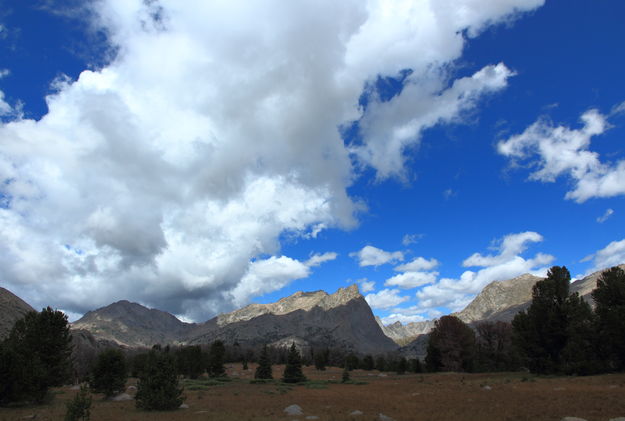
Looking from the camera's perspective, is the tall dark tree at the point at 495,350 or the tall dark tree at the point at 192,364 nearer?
the tall dark tree at the point at 192,364

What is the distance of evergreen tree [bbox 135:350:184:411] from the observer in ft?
88.0

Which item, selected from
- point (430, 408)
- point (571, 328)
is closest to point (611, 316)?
point (571, 328)

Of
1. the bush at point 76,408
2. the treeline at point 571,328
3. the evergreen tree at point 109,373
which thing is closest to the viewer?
the bush at point 76,408

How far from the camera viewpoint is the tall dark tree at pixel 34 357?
2736 cm

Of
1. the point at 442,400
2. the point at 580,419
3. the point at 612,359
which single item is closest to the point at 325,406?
the point at 442,400

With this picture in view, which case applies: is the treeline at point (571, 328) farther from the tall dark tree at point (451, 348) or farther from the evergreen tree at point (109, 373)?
the evergreen tree at point (109, 373)

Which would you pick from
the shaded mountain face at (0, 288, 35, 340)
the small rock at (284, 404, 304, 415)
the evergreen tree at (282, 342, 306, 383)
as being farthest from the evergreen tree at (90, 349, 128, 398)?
the shaded mountain face at (0, 288, 35, 340)

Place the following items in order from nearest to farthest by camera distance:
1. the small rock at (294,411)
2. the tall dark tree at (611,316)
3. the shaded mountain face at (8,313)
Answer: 1. the small rock at (294,411)
2. the tall dark tree at (611,316)
3. the shaded mountain face at (8,313)

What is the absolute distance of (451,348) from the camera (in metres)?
73.9

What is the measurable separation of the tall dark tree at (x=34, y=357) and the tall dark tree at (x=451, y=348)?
66062mm

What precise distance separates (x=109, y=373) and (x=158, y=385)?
11.9m

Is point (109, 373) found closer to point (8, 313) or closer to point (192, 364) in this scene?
point (192, 364)

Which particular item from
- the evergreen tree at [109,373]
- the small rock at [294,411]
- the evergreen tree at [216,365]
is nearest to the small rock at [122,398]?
the evergreen tree at [109,373]

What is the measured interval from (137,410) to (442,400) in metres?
23.0
